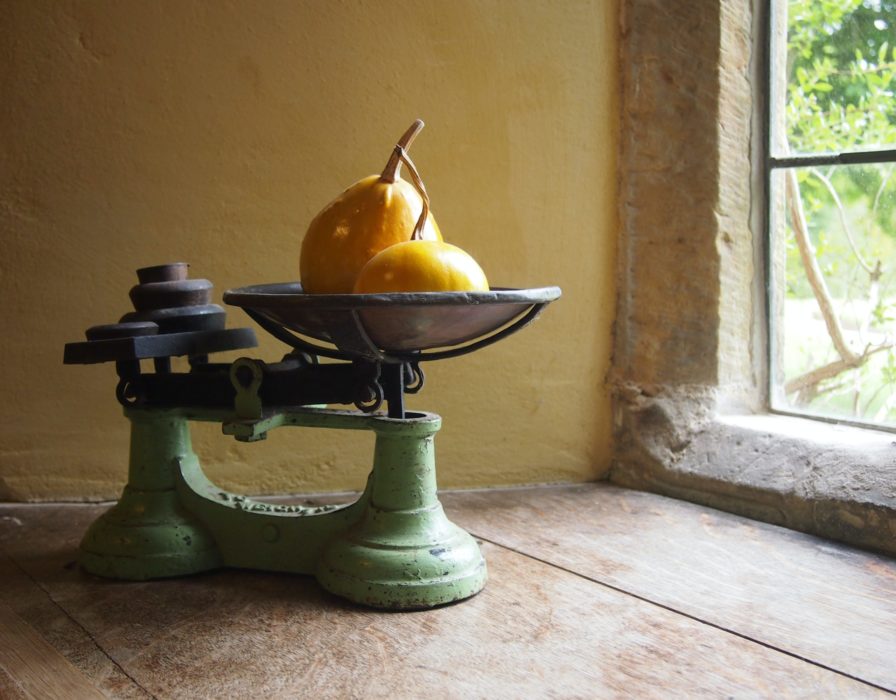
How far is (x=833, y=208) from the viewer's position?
5.61ft

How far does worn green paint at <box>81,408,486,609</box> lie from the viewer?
123cm

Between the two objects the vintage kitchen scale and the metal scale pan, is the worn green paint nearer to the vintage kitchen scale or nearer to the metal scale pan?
the vintage kitchen scale

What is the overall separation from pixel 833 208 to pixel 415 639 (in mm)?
1093

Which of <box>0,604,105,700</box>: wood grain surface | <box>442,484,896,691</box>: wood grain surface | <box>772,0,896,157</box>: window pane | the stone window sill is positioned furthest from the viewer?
<box>772,0,896,157</box>: window pane

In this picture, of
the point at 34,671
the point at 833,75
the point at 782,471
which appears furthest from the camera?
the point at 833,75

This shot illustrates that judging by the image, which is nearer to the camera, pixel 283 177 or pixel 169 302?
pixel 169 302

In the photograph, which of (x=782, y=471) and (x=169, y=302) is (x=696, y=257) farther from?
(x=169, y=302)

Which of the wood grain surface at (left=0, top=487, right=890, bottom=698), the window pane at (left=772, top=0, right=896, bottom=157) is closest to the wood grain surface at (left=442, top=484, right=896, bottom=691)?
the wood grain surface at (left=0, top=487, right=890, bottom=698)

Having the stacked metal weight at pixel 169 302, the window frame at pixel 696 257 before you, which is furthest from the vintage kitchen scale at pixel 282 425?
the window frame at pixel 696 257

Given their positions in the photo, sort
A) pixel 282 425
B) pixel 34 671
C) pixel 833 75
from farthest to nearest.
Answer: pixel 833 75 < pixel 282 425 < pixel 34 671

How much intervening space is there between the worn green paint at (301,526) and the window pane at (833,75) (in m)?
0.93

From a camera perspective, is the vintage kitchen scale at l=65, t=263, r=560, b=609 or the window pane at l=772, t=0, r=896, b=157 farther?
the window pane at l=772, t=0, r=896, b=157

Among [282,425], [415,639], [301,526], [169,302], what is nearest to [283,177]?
[169,302]

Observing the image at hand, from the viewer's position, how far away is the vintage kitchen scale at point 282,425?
3.91 feet
